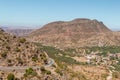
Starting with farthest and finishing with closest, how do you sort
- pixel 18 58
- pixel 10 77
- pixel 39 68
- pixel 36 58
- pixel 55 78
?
pixel 36 58
pixel 18 58
pixel 39 68
pixel 55 78
pixel 10 77

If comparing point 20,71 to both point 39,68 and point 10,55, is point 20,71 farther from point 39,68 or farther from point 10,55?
point 10,55

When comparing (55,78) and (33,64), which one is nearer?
(55,78)

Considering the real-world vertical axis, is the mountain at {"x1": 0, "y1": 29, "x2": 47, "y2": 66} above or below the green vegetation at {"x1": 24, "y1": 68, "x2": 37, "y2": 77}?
above

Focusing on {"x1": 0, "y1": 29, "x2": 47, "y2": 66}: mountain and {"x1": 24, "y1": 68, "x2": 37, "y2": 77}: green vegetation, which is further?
{"x1": 0, "y1": 29, "x2": 47, "y2": 66}: mountain

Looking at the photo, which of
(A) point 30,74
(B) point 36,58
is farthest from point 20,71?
(B) point 36,58

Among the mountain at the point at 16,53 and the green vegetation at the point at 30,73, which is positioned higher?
the mountain at the point at 16,53

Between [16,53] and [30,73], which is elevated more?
[16,53]

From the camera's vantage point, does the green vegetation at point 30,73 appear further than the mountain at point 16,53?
No

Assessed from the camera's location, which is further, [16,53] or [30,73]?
[16,53]
